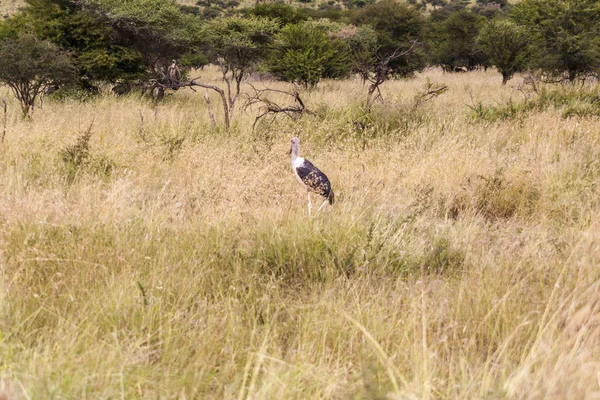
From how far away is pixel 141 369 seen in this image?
194 centimetres

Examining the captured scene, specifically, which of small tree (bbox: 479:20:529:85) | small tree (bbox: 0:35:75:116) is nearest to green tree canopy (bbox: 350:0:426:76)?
small tree (bbox: 479:20:529:85)

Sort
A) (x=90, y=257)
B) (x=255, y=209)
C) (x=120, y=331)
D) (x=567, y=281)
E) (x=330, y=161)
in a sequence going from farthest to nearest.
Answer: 1. (x=330, y=161)
2. (x=255, y=209)
3. (x=90, y=257)
4. (x=567, y=281)
5. (x=120, y=331)

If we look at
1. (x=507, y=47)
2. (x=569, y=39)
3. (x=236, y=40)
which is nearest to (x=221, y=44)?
(x=236, y=40)

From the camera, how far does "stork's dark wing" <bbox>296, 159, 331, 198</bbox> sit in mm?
4082

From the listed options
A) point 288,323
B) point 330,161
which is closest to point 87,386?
point 288,323

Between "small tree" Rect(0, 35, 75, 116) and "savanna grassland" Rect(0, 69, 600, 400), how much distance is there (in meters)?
4.07

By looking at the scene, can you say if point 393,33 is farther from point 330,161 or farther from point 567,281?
point 567,281

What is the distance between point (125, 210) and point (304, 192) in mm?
1607

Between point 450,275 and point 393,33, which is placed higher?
point 393,33

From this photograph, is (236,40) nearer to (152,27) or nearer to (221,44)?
(221,44)

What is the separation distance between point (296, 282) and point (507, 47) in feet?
60.6

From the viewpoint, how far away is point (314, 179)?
13.4 ft

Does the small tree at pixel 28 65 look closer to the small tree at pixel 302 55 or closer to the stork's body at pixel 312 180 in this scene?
the stork's body at pixel 312 180

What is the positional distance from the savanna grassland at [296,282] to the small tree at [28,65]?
160 inches
